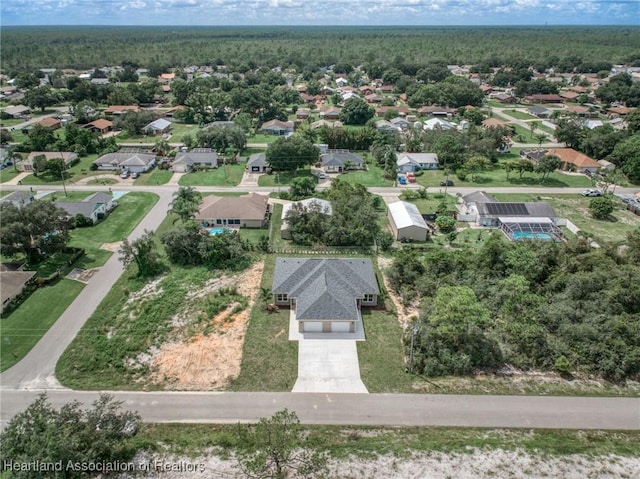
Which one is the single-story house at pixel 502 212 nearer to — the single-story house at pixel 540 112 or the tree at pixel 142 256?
the tree at pixel 142 256

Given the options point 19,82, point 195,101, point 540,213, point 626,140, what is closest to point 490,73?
point 626,140

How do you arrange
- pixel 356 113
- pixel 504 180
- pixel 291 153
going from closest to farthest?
pixel 291 153 < pixel 504 180 < pixel 356 113

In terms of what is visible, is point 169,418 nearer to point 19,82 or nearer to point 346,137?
point 346,137

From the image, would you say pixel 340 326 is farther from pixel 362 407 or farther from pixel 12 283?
pixel 12 283

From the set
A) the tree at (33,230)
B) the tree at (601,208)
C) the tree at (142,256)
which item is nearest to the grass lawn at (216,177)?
the tree at (33,230)

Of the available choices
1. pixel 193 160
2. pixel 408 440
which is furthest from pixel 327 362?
pixel 193 160

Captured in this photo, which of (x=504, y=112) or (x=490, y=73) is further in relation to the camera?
(x=490, y=73)

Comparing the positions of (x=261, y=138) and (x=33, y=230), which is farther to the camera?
(x=261, y=138)
